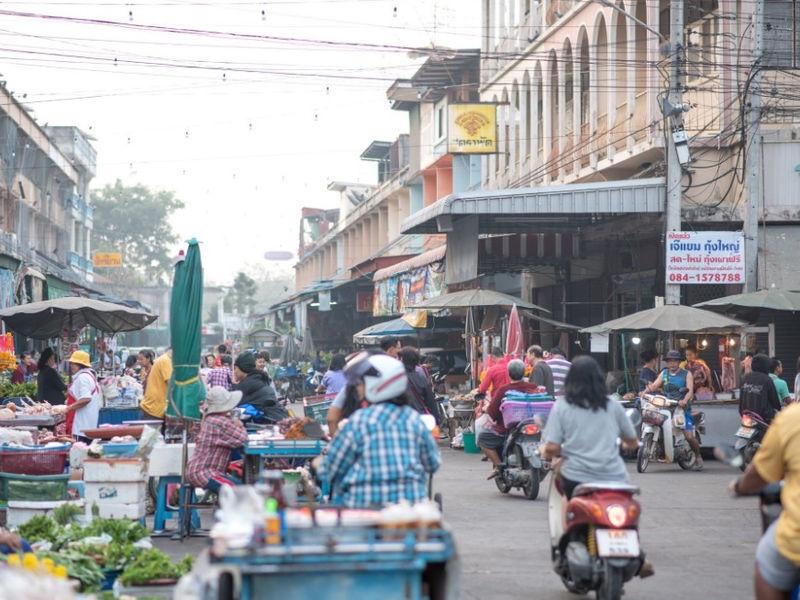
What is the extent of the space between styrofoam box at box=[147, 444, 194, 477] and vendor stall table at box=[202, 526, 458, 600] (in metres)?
6.43

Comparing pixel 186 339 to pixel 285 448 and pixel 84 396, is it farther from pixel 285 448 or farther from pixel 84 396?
pixel 84 396

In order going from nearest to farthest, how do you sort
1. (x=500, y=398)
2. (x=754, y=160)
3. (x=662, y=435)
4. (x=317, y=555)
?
1. (x=317, y=555)
2. (x=500, y=398)
3. (x=662, y=435)
4. (x=754, y=160)

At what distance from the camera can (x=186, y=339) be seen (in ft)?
41.6

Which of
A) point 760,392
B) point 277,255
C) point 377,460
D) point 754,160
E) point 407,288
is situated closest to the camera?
point 377,460

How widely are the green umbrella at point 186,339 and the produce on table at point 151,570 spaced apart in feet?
14.7

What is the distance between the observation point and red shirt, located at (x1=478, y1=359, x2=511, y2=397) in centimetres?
1733

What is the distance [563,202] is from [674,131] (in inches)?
113

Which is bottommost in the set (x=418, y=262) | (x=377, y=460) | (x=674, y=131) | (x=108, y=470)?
(x=108, y=470)

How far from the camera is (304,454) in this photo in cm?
1120

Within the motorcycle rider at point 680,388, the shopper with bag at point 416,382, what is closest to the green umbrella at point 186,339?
the shopper with bag at point 416,382

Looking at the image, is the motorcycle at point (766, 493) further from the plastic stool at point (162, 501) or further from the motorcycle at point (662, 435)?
the motorcycle at point (662, 435)

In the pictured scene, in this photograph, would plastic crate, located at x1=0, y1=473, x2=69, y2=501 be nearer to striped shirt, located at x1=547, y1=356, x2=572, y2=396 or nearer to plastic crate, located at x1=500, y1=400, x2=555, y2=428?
plastic crate, located at x1=500, y1=400, x2=555, y2=428

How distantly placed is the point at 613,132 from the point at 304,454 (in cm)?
1904

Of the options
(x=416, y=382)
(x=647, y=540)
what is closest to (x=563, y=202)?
(x=416, y=382)
